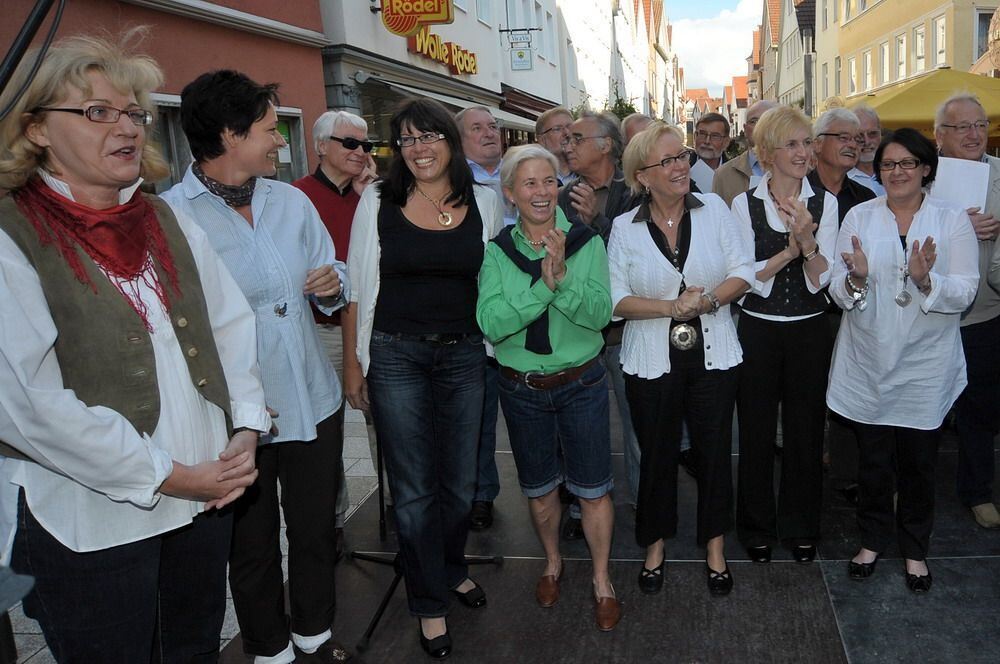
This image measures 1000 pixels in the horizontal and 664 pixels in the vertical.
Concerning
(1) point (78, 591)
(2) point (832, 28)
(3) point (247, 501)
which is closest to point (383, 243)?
(3) point (247, 501)

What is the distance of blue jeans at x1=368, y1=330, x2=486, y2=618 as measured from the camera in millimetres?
3209

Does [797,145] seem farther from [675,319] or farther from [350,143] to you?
[350,143]

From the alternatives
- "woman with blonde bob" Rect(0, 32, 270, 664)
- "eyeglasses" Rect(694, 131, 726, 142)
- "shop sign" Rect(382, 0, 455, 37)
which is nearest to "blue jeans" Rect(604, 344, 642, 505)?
"woman with blonde bob" Rect(0, 32, 270, 664)

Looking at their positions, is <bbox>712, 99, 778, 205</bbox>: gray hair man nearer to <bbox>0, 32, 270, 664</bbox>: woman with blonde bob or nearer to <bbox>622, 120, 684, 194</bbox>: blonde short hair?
<bbox>622, 120, 684, 194</bbox>: blonde short hair

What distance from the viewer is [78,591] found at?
1.97m

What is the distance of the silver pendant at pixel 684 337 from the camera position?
3.48 meters

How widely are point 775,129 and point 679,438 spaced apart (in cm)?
150

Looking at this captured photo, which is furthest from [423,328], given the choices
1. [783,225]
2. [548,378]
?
[783,225]

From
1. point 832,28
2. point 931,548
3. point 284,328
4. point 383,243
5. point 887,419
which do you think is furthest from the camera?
point 832,28

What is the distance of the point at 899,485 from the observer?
3625 mm

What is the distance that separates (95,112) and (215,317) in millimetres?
643

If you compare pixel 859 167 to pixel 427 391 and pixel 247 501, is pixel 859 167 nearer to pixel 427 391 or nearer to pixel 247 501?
pixel 427 391

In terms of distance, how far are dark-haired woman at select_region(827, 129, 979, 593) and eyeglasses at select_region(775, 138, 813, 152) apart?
1.03 ft

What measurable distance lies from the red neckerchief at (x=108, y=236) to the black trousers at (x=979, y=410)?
3847 mm
